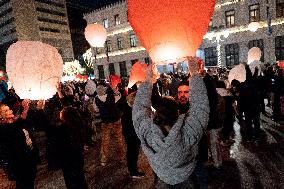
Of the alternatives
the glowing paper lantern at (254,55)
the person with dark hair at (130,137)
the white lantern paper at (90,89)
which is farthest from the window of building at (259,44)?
the person with dark hair at (130,137)

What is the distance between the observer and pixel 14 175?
436 centimetres

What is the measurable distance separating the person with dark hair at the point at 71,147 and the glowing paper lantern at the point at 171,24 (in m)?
2.36

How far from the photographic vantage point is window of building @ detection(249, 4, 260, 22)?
29062 mm

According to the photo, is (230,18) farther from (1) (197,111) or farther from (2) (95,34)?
(1) (197,111)

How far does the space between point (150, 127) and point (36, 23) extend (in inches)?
3849

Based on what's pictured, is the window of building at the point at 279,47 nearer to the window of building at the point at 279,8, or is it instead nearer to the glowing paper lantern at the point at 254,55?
the window of building at the point at 279,8

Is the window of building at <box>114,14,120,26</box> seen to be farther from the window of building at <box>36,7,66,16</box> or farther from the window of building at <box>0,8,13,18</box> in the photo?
the window of building at <box>36,7,66,16</box>

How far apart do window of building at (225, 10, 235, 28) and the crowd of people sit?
74.5 feet

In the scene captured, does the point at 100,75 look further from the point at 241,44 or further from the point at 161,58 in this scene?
the point at 161,58

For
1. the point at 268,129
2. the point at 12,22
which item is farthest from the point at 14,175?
the point at 12,22

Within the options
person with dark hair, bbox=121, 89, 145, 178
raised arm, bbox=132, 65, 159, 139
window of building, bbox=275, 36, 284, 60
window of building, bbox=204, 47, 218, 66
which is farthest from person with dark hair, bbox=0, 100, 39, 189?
window of building, bbox=204, 47, 218, 66

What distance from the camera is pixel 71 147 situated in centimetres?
444

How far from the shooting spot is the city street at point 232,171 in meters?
5.20

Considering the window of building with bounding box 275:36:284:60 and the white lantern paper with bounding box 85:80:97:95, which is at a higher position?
the window of building with bounding box 275:36:284:60
